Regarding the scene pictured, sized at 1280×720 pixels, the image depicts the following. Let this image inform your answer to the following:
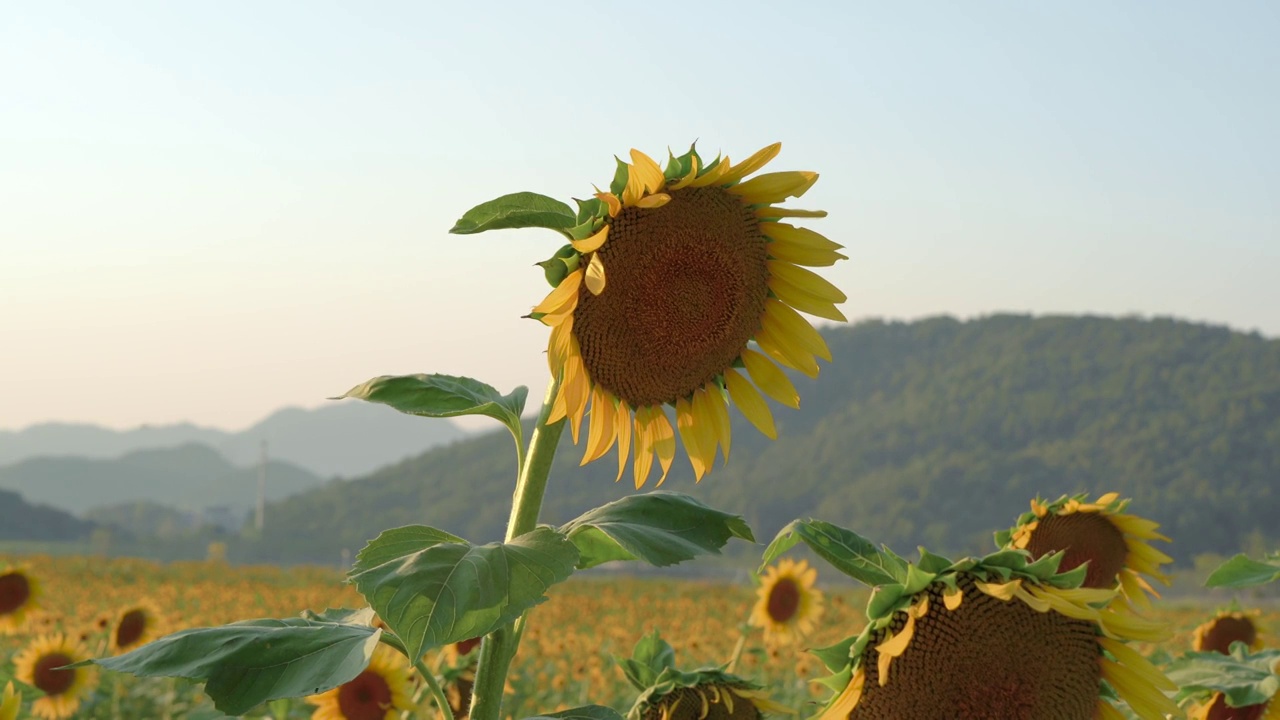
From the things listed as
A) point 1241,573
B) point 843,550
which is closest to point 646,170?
point 843,550

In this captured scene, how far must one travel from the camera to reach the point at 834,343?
99.3 metres

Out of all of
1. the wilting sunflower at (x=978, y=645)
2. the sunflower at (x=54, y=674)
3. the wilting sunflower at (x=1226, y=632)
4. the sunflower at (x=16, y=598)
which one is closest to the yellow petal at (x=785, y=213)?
the wilting sunflower at (x=978, y=645)

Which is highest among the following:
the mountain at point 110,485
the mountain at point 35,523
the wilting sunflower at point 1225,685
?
the wilting sunflower at point 1225,685

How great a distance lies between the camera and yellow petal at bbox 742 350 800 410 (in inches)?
86.8

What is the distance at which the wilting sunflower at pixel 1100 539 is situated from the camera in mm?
2660

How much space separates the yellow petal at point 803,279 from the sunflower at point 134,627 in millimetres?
4885

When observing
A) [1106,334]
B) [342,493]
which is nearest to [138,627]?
[342,493]

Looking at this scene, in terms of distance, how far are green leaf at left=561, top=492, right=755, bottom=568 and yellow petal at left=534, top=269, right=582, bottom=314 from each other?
15.2 inches

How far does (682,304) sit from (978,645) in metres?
0.71

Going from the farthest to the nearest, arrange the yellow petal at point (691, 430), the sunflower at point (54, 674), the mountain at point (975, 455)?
1. the mountain at point (975, 455)
2. the sunflower at point (54, 674)
3. the yellow petal at point (691, 430)

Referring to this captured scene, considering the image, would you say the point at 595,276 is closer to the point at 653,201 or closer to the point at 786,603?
the point at 653,201

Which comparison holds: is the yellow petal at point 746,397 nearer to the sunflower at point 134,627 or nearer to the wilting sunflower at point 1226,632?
the wilting sunflower at point 1226,632

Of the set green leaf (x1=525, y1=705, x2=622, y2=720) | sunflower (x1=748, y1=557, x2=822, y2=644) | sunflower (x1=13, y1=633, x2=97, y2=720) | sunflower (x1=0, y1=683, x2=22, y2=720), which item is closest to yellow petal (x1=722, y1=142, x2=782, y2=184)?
green leaf (x1=525, y1=705, x2=622, y2=720)

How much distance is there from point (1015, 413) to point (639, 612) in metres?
75.1
